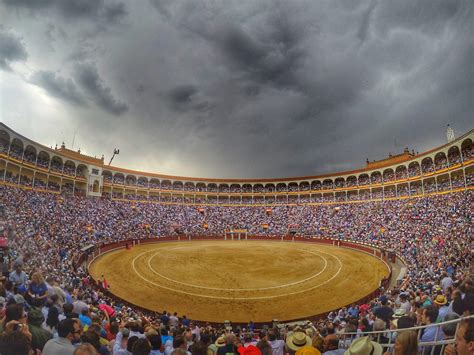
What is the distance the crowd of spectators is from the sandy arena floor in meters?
1.99

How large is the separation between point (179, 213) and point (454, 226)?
143ft

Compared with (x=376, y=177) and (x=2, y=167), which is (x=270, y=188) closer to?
(x=376, y=177)

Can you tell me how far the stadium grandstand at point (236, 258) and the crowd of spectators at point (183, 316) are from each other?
0.05 metres

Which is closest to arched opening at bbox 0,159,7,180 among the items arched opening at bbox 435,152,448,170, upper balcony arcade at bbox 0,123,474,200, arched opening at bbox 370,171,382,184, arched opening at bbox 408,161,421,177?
upper balcony arcade at bbox 0,123,474,200

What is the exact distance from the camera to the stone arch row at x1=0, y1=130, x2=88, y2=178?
32784 millimetres

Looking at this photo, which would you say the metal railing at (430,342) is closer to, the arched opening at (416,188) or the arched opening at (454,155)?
the arched opening at (454,155)

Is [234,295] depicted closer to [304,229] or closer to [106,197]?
[304,229]

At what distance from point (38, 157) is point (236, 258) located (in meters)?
35.7

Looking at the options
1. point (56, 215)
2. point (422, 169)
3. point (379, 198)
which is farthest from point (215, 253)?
point (422, 169)

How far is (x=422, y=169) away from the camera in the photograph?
42.4m

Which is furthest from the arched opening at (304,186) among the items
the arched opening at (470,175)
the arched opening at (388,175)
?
the arched opening at (470,175)

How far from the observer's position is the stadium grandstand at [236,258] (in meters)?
4.68

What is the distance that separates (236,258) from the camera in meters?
28.6

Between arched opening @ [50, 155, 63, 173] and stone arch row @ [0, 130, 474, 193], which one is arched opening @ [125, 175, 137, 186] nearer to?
stone arch row @ [0, 130, 474, 193]
